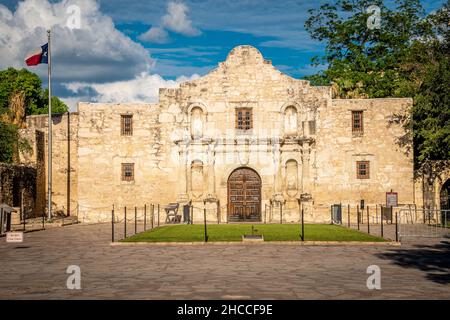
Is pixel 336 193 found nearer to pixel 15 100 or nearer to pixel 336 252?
pixel 336 252

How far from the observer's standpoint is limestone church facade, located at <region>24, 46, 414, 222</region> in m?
31.8

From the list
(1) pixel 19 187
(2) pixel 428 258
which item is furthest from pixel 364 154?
(1) pixel 19 187

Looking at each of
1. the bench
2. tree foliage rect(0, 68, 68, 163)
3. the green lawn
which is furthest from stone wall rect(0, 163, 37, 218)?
tree foliage rect(0, 68, 68, 163)

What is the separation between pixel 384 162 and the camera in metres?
31.8

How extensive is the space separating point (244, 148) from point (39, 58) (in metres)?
12.2

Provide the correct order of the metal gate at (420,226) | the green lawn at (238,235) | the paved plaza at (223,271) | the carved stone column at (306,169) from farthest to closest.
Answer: the carved stone column at (306,169)
the metal gate at (420,226)
the green lawn at (238,235)
the paved plaza at (223,271)

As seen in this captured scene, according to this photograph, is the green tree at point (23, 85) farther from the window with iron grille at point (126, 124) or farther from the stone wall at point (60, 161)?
the window with iron grille at point (126, 124)

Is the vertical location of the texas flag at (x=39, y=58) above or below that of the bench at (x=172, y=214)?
above

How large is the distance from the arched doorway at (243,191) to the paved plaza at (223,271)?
12.5 metres

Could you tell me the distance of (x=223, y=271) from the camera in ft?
44.6

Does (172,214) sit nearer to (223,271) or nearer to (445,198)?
(445,198)

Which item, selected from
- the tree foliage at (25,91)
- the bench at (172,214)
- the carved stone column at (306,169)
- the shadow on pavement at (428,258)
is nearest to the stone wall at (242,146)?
the carved stone column at (306,169)

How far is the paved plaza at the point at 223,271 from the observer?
35.6 feet

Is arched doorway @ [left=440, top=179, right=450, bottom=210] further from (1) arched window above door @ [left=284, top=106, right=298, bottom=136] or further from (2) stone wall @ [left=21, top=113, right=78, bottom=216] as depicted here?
(2) stone wall @ [left=21, top=113, right=78, bottom=216]
